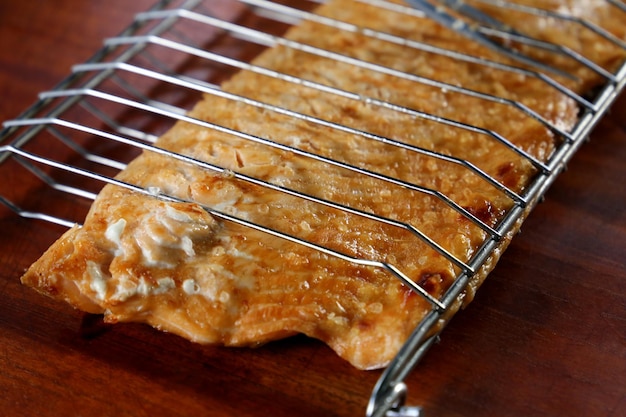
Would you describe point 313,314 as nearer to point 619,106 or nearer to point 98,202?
point 98,202

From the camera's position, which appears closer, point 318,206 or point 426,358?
point 426,358

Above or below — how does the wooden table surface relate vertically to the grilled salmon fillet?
below

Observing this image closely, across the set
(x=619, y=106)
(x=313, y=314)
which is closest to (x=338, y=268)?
(x=313, y=314)

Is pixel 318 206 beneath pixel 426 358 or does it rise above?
above
